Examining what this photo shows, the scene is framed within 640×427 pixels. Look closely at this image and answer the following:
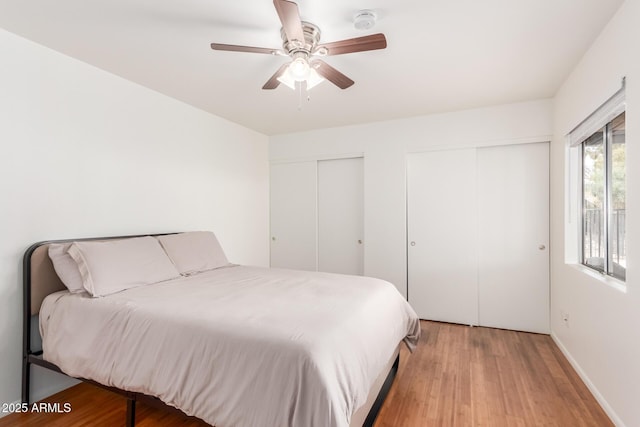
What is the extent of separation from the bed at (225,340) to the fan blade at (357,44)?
143 cm

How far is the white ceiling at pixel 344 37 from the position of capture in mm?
1705

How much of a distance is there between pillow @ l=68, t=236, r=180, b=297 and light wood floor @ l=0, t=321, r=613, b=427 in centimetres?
79

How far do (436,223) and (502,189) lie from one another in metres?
0.75

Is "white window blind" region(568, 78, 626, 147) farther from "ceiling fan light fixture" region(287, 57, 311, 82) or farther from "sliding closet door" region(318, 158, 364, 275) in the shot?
"sliding closet door" region(318, 158, 364, 275)

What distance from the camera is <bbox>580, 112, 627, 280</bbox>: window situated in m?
1.95

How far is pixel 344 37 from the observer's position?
77.1 inches

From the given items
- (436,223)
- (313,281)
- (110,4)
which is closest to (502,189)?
(436,223)

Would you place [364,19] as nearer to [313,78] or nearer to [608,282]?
[313,78]

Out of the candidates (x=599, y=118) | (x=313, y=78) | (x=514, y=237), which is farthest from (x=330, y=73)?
(x=514, y=237)

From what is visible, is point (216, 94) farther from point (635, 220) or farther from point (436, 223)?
point (635, 220)

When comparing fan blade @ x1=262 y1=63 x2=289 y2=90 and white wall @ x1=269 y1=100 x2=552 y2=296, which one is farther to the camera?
white wall @ x1=269 y1=100 x2=552 y2=296

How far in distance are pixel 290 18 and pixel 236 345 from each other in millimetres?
1526

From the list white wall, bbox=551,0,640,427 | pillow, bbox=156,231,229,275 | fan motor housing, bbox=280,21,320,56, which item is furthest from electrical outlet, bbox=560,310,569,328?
pillow, bbox=156,231,229,275

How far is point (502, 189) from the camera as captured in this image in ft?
10.9
